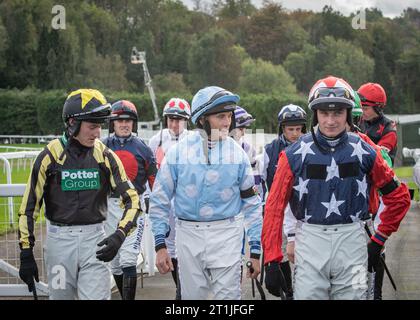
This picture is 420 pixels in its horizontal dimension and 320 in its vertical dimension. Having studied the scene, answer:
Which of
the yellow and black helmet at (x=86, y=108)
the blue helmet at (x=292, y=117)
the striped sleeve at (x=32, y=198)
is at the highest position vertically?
the yellow and black helmet at (x=86, y=108)

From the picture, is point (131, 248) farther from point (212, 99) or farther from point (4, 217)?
point (4, 217)

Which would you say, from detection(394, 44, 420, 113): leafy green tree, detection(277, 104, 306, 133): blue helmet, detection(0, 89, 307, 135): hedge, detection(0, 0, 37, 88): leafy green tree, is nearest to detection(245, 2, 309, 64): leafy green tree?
detection(394, 44, 420, 113): leafy green tree

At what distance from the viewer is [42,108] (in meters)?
60.1

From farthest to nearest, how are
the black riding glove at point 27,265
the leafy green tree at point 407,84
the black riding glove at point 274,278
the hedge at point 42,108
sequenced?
the leafy green tree at point 407,84 < the hedge at point 42,108 < the black riding glove at point 27,265 < the black riding glove at point 274,278

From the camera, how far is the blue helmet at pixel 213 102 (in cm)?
537

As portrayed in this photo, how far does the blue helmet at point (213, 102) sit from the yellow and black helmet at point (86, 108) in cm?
67

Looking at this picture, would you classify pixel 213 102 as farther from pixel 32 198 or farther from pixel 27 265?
pixel 27 265

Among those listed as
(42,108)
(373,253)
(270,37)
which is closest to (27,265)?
(373,253)

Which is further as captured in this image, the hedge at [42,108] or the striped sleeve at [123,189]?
the hedge at [42,108]

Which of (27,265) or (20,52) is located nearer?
(27,265)

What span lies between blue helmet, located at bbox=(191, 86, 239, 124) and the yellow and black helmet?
0.67 m

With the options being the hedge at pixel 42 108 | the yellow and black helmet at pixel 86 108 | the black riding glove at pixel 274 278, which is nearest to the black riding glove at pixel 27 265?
the yellow and black helmet at pixel 86 108

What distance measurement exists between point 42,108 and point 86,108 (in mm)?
56108

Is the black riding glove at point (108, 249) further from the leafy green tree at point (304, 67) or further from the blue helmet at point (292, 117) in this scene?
the leafy green tree at point (304, 67)
